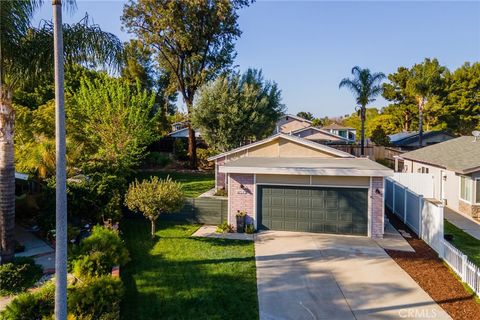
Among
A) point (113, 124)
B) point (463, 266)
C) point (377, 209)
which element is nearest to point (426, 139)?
point (377, 209)

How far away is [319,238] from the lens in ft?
45.7

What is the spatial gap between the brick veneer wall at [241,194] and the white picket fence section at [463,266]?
24.3 feet

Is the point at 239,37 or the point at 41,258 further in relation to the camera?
the point at 239,37

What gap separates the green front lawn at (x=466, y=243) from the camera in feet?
39.2

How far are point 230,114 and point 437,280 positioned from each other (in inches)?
806

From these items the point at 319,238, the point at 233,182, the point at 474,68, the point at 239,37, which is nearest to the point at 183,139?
the point at 239,37

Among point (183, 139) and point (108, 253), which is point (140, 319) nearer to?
point (108, 253)

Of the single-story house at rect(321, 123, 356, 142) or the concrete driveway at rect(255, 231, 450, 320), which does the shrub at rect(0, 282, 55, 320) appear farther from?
the single-story house at rect(321, 123, 356, 142)

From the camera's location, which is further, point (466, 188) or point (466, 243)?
point (466, 188)

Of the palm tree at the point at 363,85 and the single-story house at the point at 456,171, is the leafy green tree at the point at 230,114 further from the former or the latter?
the single-story house at the point at 456,171

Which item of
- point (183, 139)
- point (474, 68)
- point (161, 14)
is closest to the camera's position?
point (161, 14)

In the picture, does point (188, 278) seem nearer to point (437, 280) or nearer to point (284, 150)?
point (437, 280)

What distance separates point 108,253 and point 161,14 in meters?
24.9

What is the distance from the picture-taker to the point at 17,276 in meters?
9.52
